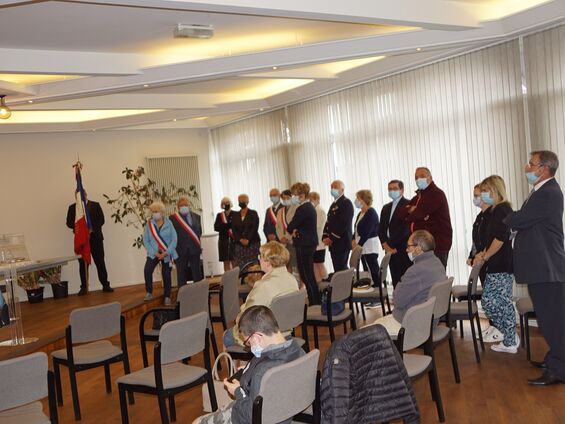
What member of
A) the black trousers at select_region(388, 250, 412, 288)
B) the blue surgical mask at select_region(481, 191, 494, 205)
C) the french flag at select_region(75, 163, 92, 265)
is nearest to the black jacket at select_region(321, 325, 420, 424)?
the blue surgical mask at select_region(481, 191, 494, 205)

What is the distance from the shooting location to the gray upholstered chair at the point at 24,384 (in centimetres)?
379

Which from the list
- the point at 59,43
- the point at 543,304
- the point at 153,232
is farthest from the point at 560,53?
the point at 153,232

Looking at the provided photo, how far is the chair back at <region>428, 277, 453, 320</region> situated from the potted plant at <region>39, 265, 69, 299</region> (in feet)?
26.9

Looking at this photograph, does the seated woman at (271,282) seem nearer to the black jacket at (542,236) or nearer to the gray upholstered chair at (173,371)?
the gray upholstered chair at (173,371)

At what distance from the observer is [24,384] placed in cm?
387

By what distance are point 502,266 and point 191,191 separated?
875 centimetres

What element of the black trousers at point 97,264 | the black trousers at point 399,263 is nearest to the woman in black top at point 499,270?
the black trousers at point 399,263

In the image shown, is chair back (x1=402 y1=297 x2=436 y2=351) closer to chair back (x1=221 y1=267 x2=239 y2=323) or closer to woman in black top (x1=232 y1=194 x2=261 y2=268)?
chair back (x1=221 y1=267 x2=239 y2=323)

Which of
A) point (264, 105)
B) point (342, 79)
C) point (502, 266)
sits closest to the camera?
point (502, 266)

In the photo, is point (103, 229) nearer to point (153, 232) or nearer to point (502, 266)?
Answer: point (153, 232)

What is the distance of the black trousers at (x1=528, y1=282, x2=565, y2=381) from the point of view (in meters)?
4.95

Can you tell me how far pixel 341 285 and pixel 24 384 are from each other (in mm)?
3127

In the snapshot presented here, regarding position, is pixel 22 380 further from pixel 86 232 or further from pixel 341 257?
pixel 86 232

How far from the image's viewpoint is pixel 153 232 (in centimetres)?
1005
